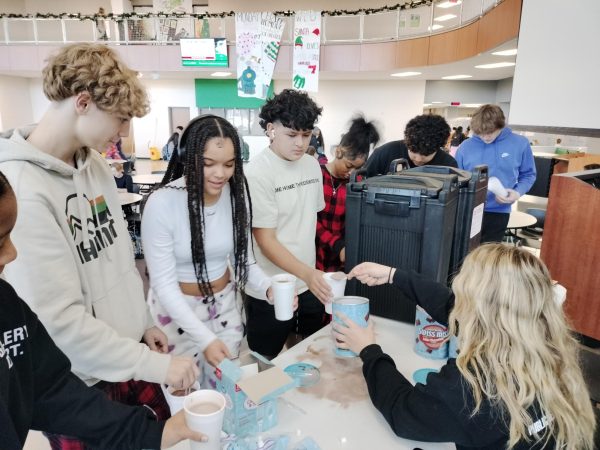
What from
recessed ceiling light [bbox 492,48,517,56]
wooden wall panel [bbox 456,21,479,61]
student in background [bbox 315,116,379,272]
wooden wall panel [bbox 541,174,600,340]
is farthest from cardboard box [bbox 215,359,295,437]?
wooden wall panel [bbox 456,21,479,61]

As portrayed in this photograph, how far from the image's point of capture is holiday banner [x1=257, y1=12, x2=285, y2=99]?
9.77 meters

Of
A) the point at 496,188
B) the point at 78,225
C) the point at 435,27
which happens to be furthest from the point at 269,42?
the point at 78,225

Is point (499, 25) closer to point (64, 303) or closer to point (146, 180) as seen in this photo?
point (146, 180)

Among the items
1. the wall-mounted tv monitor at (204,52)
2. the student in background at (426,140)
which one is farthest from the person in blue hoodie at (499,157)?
the wall-mounted tv monitor at (204,52)

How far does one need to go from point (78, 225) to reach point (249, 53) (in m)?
9.68

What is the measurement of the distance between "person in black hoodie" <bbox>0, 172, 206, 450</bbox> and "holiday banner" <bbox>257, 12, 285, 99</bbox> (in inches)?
371

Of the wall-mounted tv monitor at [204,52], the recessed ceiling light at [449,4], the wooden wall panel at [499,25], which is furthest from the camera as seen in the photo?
the wall-mounted tv monitor at [204,52]

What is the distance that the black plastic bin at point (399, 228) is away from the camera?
58.3 inches

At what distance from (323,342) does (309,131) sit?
95cm

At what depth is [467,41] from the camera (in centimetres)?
777

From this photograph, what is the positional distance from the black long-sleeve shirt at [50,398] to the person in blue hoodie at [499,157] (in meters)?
3.09

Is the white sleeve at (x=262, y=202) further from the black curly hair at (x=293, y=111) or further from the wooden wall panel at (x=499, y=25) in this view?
the wooden wall panel at (x=499, y=25)

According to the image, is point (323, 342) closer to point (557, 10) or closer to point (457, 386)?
point (457, 386)

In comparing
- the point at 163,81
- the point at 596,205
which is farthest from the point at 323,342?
the point at 163,81
